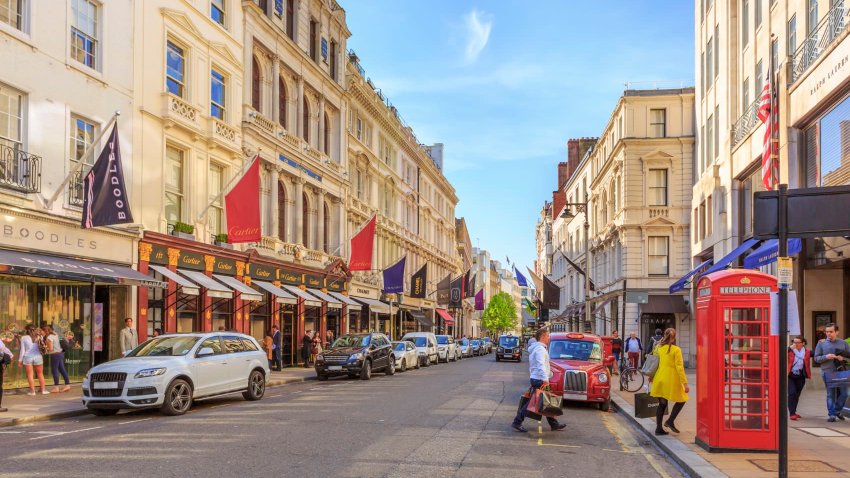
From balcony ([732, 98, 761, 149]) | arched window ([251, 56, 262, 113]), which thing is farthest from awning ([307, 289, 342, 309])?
balcony ([732, 98, 761, 149])

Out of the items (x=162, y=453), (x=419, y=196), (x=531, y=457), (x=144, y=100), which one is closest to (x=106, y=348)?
(x=144, y=100)

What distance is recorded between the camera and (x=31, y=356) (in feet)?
59.4

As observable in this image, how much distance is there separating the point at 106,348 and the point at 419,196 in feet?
144

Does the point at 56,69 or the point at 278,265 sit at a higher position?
the point at 56,69

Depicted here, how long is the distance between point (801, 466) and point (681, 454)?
1530 mm

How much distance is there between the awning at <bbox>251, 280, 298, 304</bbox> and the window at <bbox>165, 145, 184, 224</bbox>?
518 cm

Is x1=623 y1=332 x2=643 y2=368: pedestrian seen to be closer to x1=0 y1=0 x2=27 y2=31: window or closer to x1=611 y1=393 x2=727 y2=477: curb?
x1=611 y1=393 x2=727 y2=477: curb

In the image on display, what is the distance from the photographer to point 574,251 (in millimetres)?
69688

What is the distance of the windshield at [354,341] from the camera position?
28375 millimetres

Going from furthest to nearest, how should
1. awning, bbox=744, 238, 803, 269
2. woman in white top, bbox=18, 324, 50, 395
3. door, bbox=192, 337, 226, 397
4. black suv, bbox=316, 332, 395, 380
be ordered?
black suv, bbox=316, 332, 395, 380 < awning, bbox=744, 238, 803, 269 < woman in white top, bbox=18, 324, 50, 395 < door, bbox=192, 337, 226, 397

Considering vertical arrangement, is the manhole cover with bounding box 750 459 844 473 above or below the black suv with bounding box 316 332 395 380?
above

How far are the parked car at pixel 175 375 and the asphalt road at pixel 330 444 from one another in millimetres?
389

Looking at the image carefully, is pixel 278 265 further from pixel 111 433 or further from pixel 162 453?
pixel 162 453

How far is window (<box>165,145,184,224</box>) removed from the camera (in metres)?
26.5
